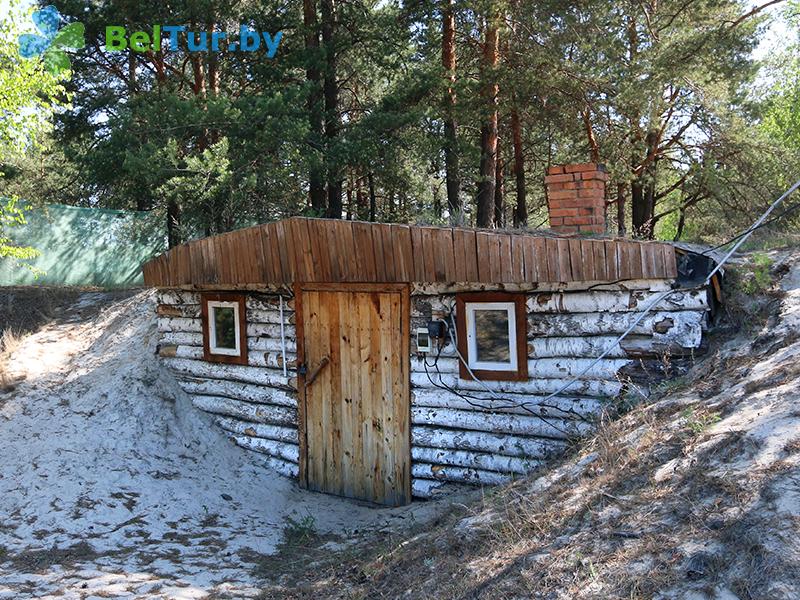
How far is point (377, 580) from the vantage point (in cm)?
481

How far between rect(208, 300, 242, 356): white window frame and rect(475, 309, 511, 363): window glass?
12.2ft

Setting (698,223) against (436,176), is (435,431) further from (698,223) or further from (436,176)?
(698,223)

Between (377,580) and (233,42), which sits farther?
(233,42)

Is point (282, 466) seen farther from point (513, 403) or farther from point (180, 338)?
point (513, 403)

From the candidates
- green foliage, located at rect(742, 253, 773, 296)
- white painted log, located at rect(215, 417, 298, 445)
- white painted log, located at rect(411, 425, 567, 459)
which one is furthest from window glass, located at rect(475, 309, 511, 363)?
white painted log, located at rect(215, 417, 298, 445)

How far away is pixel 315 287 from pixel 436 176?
1258cm

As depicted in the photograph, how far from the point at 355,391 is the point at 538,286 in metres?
2.64

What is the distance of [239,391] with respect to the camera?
9047 mm

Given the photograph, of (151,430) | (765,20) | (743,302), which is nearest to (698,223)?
(765,20)

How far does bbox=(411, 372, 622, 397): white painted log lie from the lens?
613 cm

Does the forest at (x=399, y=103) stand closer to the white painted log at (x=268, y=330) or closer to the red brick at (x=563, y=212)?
the red brick at (x=563, y=212)

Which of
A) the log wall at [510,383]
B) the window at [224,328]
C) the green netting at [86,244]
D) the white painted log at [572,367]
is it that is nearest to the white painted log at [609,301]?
the log wall at [510,383]

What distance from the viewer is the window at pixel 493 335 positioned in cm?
662

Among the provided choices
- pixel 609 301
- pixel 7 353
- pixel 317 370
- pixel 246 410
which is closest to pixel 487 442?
pixel 609 301
